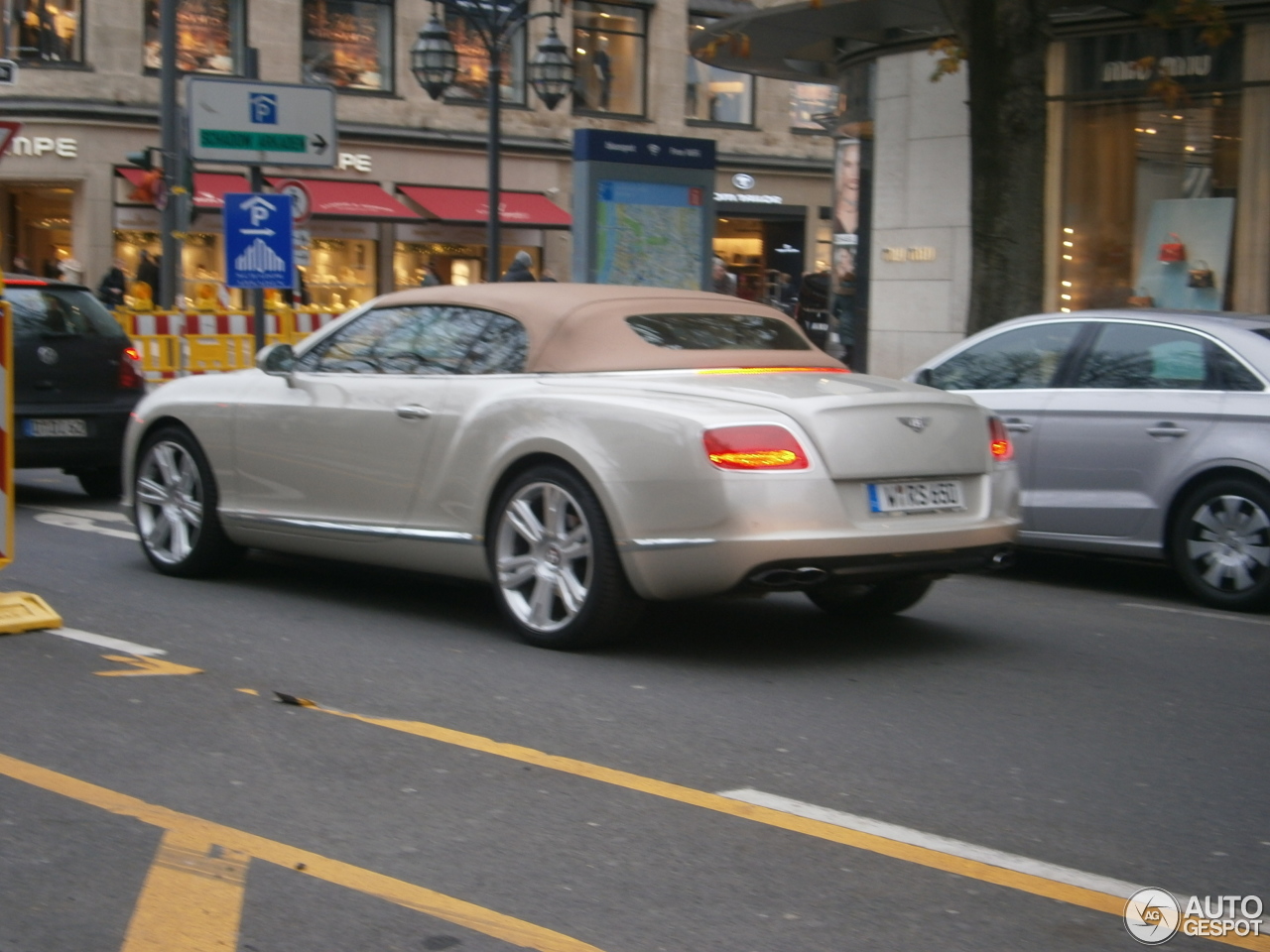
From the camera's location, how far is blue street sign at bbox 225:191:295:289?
1612 centimetres

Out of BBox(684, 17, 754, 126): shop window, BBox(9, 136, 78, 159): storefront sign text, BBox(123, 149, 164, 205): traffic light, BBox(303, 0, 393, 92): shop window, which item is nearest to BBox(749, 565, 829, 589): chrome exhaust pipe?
BBox(123, 149, 164, 205): traffic light

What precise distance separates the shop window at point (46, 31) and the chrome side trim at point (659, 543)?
1114 inches

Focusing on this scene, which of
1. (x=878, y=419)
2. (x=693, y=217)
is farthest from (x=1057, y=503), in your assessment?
(x=693, y=217)

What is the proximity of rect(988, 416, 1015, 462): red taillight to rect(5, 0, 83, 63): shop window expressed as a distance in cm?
2814

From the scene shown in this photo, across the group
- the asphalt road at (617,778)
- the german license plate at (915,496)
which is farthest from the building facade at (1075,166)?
the asphalt road at (617,778)

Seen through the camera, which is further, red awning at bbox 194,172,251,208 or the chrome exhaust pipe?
red awning at bbox 194,172,251,208

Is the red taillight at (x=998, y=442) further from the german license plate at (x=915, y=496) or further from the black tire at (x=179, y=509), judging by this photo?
the black tire at (x=179, y=509)

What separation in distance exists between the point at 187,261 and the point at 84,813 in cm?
2975

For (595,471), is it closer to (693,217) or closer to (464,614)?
(464,614)

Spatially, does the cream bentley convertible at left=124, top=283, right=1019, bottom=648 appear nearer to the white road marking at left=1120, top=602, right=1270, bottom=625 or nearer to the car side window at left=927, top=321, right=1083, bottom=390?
the white road marking at left=1120, top=602, right=1270, bottom=625

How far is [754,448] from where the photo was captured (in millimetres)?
6180

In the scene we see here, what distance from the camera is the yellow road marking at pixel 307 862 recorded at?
3.65 metres

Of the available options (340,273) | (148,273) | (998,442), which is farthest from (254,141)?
(340,273)

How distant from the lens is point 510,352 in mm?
7176
